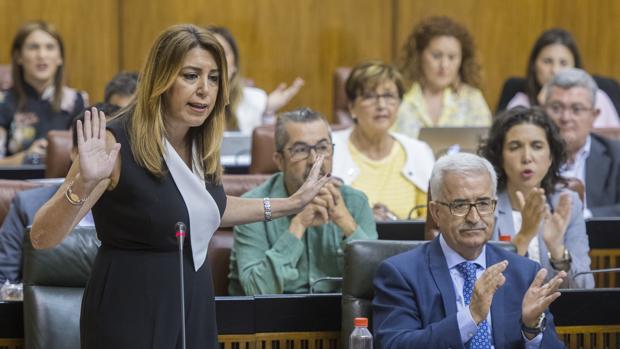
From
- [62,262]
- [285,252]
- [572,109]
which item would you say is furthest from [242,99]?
[62,262]

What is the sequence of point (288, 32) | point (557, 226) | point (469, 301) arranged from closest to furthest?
1. point (469, 301)
2. point (557, 226)
3. point (288, 32)

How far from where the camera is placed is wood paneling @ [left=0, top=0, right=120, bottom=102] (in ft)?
22.6

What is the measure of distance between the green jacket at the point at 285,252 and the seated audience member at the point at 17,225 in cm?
53

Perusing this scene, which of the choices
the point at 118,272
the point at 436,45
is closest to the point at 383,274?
the point at 118,272

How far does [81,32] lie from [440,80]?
2386 millimetres

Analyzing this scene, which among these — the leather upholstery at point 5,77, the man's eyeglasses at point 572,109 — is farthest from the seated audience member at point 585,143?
the leather upholstery at point 5,77

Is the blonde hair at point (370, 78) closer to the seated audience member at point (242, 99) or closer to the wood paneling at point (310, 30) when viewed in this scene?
the seated audience member at point (242, 99)

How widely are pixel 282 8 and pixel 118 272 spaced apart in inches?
194

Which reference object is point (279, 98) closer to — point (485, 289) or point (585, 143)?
point (585, 143)

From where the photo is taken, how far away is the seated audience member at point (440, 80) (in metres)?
5.75

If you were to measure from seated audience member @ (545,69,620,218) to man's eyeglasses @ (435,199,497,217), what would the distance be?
172 centimetres

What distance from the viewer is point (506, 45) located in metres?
7.46

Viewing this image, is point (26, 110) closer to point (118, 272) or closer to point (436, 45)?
point (436, 45)

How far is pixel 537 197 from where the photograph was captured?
11.7 ft
